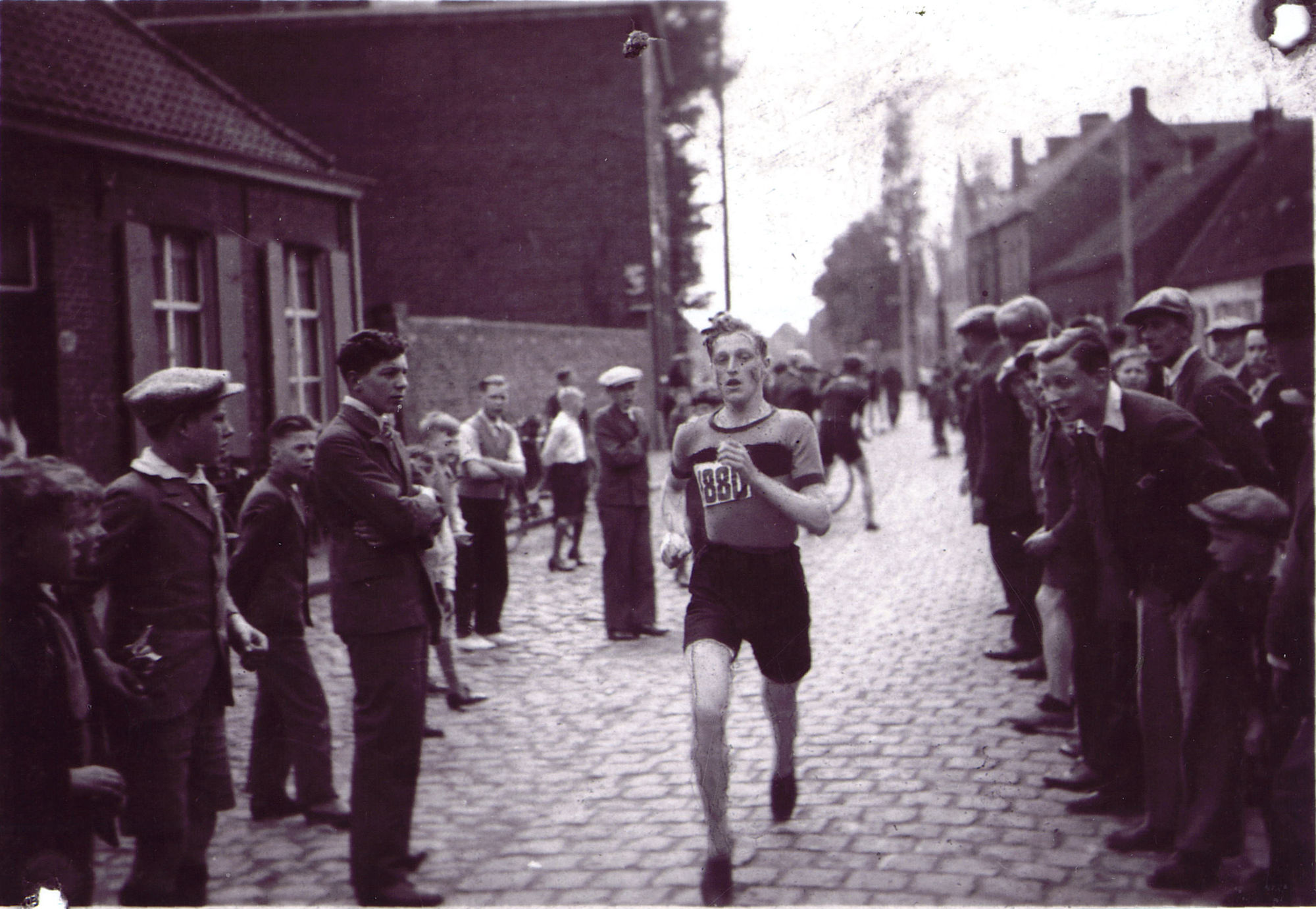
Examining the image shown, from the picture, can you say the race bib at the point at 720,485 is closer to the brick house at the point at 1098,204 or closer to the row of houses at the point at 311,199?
the row of houses at the point at 311,199

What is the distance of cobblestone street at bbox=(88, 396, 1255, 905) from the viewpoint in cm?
439

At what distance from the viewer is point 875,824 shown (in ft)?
16.2

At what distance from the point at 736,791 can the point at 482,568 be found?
393cm

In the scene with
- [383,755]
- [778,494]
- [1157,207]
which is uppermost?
[1157,207]

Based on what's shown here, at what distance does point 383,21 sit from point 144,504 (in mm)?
22075

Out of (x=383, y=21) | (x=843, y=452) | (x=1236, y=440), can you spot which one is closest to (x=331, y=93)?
(x=383, y=21)

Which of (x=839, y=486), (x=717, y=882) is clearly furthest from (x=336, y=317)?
(x=717, y=882)

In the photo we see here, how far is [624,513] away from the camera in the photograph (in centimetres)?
957

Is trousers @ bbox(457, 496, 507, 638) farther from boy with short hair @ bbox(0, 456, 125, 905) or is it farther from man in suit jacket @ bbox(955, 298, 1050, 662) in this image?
boy with short hair @ bbox(0, 456, 125, 905)

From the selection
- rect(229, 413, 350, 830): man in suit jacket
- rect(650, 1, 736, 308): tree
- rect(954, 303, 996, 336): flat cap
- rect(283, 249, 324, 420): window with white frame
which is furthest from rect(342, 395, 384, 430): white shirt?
rect(650, 1, 736, 308): tree

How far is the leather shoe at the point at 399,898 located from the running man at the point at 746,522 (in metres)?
0.98

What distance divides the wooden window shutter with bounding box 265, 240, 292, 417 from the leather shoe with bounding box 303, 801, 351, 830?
33.1ft

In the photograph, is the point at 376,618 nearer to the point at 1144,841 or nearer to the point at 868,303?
the point at 1144,841

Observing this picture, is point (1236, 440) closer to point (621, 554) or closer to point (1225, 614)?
point (1225, 614)
